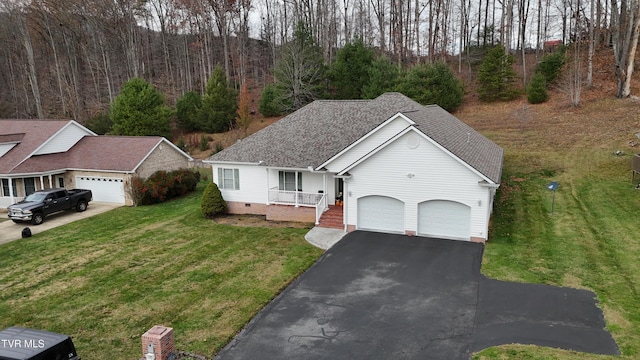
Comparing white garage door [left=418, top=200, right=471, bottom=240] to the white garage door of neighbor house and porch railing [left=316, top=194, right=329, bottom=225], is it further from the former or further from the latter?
the white garage door of neighbor house

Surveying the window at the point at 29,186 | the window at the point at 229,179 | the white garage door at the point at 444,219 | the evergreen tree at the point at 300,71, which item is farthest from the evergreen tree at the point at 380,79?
the window at the point at 29,186

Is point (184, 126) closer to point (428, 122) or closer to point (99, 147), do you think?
point (99, 147)

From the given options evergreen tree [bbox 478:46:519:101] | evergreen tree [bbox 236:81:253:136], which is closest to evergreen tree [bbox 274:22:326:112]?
evergreen tree [bbox 236:81:253:136]

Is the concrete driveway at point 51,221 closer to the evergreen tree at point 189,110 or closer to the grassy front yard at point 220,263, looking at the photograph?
the grassy front yard at point 220,263

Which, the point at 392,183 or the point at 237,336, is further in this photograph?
the point at 392,183

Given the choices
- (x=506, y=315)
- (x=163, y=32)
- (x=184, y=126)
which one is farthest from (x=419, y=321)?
(x=163, y=32)
